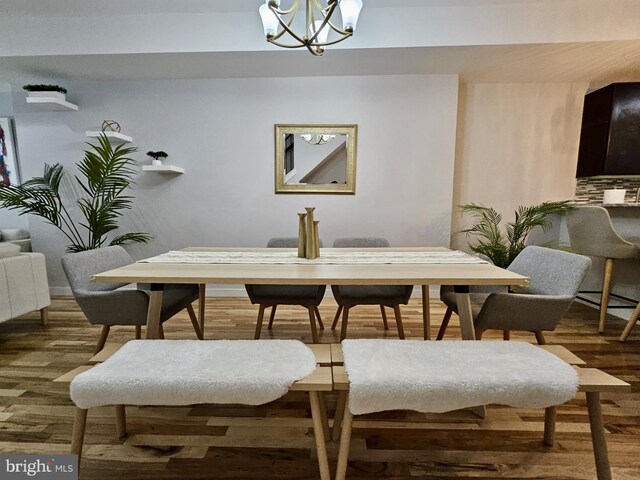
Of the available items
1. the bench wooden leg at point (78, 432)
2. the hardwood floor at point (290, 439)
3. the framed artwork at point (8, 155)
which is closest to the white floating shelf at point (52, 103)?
the framed artwork at point (8, 155)

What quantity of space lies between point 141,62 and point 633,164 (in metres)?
4.65

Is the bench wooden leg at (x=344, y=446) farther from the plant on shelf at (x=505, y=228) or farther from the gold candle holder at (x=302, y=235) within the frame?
the plant on shelf at (x=505, y=228)

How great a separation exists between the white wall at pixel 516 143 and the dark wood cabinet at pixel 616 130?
0.24 m

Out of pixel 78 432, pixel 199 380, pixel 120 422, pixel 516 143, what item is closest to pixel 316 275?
pixel 199 380

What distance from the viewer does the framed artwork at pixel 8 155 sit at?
364 cm

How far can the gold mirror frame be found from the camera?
9.86 ft

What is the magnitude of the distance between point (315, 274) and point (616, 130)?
3.41 metres

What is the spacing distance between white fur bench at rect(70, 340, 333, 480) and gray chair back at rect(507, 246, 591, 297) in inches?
47.8

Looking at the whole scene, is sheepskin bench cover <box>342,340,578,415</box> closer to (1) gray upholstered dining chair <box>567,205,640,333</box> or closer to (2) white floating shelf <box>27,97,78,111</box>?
(1) gray upholstered dining chair <box>567,205,640,333</box>

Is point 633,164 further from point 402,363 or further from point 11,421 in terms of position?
point 11,421

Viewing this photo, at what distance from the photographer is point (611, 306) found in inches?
113

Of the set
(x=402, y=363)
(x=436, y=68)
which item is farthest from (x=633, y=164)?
(x=402, y=363)

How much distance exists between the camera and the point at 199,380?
868 mm

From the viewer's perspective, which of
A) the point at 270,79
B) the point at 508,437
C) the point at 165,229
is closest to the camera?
the point at 508,437
